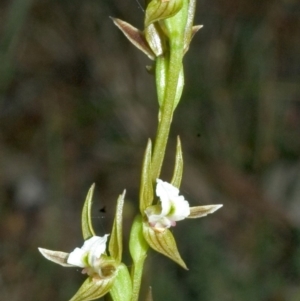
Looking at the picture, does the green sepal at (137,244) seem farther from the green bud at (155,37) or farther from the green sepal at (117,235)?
the green bud at (155,37)

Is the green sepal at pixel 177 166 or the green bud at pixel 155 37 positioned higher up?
the green bud at pixel 155 37

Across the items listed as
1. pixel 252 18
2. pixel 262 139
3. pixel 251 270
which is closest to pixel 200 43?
pixel 252 18

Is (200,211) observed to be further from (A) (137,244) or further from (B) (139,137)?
(B) (139,137)

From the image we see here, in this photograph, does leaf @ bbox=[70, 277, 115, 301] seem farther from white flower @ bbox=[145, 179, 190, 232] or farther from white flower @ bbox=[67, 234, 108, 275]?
white flower @ bbox=[145, 179, 190, 232]

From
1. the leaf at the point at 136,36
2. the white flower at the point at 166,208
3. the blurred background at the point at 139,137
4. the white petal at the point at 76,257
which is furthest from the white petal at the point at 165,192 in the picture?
the blurred background at the point at 139,137

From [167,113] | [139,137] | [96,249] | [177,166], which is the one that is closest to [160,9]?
[167,113]

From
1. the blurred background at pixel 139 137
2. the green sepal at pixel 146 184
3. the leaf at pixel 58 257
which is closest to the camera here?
the green sepal at pixel 146 184
